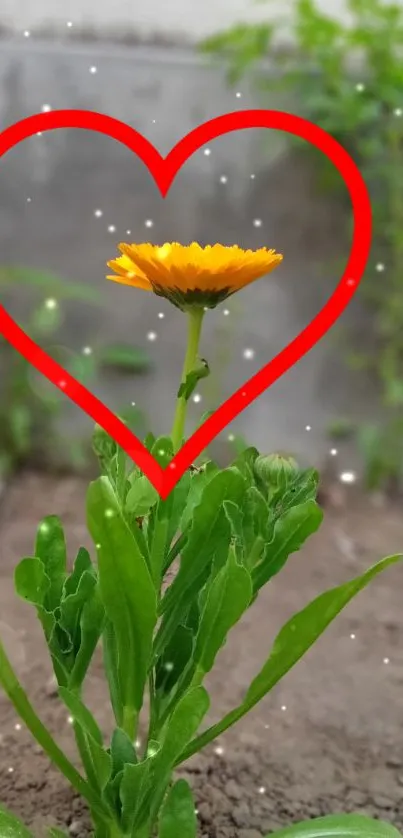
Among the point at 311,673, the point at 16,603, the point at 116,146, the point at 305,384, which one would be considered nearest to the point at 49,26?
the point at 116,146

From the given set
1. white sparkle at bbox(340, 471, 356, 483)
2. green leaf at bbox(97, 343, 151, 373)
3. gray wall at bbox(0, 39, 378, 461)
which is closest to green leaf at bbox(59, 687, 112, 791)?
gray wall at bbox(0, 39, 378, 461)

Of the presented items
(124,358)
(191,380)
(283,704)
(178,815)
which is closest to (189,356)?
(191,380)

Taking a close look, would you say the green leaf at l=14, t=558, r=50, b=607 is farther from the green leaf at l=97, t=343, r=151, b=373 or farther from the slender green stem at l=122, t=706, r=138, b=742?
the green leaf at l=97, t=343, r=151, b=373

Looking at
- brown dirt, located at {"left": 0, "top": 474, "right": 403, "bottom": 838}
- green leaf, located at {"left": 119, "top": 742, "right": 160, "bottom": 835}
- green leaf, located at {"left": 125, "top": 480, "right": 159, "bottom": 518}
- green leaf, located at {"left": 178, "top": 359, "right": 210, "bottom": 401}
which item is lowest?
brown dirt, located at {"left": 0, "top": 474, "right": 403, "bottom": 838}

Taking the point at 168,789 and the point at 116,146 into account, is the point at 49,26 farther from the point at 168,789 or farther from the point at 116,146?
the point at 168,789

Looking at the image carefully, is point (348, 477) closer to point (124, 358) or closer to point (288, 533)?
point (124, 358)

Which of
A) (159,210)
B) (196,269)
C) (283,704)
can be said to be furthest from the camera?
(159,210)
